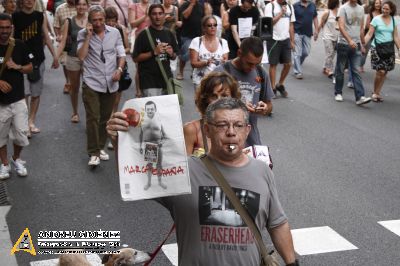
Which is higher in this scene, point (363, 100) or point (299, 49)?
point (299, 49)

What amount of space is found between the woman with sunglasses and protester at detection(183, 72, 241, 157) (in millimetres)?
4338

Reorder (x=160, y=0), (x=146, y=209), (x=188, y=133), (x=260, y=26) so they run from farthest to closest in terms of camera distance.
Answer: (x=160, y=0)
(x=260, y=26)
(x=146, y=209)
(x=188, y=133)

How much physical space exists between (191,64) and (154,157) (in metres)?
6.12

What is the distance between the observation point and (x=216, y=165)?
130 inches

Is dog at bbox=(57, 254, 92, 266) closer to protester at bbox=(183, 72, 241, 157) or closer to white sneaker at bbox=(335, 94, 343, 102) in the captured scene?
protester at bbox=(183, 72, 241, 157)

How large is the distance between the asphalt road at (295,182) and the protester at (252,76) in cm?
139

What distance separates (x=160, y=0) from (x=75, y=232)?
9.90 m

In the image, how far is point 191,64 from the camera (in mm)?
9203

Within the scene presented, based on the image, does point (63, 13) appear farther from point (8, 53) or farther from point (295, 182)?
point (295, 182)

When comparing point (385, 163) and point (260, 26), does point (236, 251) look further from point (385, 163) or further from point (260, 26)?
point (260, 26)

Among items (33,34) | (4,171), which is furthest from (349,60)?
(4,171)

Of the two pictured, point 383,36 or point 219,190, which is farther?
point 383,36

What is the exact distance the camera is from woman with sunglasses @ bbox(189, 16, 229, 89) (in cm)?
904

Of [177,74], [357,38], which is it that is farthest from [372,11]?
[177,74]
